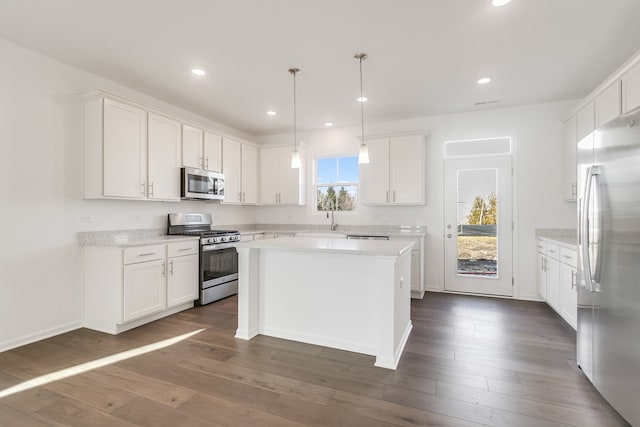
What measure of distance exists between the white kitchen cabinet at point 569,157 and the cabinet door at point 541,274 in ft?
2.83

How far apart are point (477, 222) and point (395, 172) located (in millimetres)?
1448

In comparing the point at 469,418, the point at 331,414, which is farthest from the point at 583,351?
the point at 331,414

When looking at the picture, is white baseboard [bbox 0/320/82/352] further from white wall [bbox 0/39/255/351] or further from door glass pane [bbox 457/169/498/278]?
door glass pane [bbox 457/169/498/278]

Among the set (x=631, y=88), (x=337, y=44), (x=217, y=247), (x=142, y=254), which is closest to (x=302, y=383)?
(x=142, y=254)

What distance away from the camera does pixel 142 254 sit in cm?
335

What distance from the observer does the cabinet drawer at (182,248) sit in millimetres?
3711

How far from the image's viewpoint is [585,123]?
3.57 m

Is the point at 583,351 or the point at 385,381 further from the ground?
the point at 583,351

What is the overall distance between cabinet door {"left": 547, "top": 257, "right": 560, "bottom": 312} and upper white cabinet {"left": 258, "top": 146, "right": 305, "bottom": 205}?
12.4 feet

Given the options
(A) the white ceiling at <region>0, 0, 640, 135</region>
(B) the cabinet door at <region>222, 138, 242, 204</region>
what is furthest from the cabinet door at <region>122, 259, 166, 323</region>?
(A) the white ceiling at <region>0, 0, 640, 135</region>

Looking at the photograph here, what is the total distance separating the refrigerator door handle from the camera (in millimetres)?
2084

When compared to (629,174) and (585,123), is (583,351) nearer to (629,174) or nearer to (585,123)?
(629,174)

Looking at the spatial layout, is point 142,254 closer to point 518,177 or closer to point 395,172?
point 395,172

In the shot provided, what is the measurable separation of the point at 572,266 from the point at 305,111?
3832 millimetres
